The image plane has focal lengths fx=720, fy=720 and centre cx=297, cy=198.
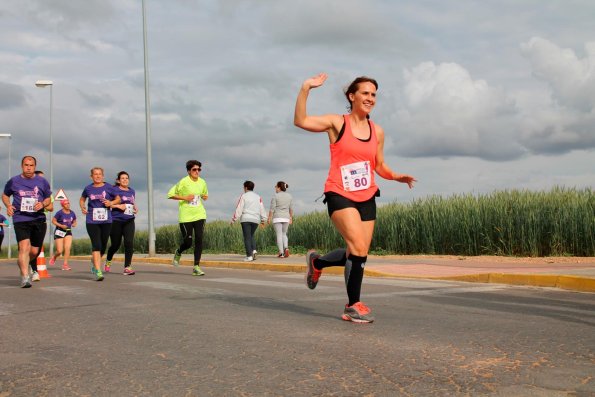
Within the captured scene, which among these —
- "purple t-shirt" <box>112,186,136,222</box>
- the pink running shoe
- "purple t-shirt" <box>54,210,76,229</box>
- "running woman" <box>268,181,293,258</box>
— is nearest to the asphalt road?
the pink running shoe

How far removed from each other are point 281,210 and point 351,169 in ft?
41.3

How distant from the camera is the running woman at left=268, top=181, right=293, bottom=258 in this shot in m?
18.8

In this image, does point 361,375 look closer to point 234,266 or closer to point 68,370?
point 68,370

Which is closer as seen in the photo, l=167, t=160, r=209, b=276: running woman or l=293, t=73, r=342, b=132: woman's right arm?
l=293, t=73, r=342, b=132: woman's right arm

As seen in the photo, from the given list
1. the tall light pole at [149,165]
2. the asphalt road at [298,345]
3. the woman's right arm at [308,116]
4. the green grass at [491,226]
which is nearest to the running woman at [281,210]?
the green grass at [491,226]

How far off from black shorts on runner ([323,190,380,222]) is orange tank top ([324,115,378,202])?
35 millimetres

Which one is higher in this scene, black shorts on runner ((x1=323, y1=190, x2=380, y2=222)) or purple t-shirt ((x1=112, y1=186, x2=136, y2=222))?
purple t-shirt ((x1=112, y1=186, x2=136, y2=222))

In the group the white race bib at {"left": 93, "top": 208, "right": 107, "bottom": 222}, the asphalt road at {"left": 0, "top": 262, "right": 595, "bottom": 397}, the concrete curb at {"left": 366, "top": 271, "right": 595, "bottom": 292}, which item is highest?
the white race bib at {"left": 93, "top": 208, "right": 107, "bottom": 222}

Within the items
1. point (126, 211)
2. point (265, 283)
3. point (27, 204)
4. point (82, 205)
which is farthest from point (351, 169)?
point (126, 211)

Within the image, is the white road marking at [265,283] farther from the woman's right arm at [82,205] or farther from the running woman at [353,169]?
the running woman at [353,169]

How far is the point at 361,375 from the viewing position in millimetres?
4152

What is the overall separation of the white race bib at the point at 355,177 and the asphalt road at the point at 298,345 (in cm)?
120

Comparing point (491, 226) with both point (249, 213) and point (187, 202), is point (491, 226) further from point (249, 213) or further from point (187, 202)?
point (187, 202)

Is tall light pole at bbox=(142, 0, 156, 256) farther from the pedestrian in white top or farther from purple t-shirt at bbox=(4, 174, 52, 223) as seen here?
purple t-shirt at bbox=(4, 174, 52, 223)
